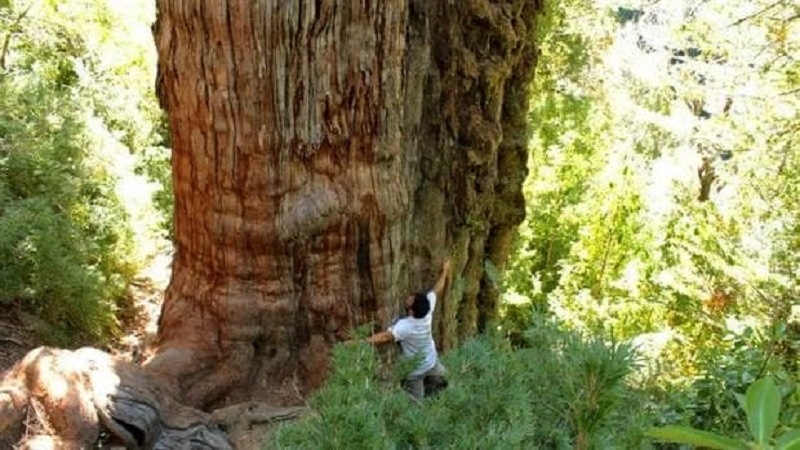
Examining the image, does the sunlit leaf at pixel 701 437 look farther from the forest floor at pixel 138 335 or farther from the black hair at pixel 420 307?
the black hair at pixel 420 307

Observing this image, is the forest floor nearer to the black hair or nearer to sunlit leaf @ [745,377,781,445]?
the black hair

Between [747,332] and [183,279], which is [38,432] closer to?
[183,279]

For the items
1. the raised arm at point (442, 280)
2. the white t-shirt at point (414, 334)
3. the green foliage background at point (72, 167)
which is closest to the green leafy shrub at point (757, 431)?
the white t-shirt at point (414, 334)

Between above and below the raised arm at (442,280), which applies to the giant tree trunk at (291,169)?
above

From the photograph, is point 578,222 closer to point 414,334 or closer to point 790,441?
point 414,334

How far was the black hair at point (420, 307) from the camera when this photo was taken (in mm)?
4351

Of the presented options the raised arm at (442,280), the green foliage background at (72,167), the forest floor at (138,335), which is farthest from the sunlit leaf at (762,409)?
the green foliage background at (72,167)

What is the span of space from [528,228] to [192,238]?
10697mm

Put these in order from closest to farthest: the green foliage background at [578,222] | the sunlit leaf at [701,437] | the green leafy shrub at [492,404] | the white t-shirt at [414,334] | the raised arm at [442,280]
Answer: the sunlit leaf at [701,437] → the green leafy shrub at [492,404] → the green foliage background at [578,222] → the white t-shirt at [414,334] → the raised arm at [442,280]

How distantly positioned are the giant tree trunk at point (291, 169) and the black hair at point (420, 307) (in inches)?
6.7

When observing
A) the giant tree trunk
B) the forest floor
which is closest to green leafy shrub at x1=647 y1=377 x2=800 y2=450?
the forest floor

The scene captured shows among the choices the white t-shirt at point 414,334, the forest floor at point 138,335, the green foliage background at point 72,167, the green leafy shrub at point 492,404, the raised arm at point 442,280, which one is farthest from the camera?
the green foliage background at point 72,167

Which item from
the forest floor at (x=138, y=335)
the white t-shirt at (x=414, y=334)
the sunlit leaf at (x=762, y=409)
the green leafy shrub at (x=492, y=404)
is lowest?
the forest floor at (x=138, y=335)

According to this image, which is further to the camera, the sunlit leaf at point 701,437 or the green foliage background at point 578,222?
the green foliage background at point 578,222
